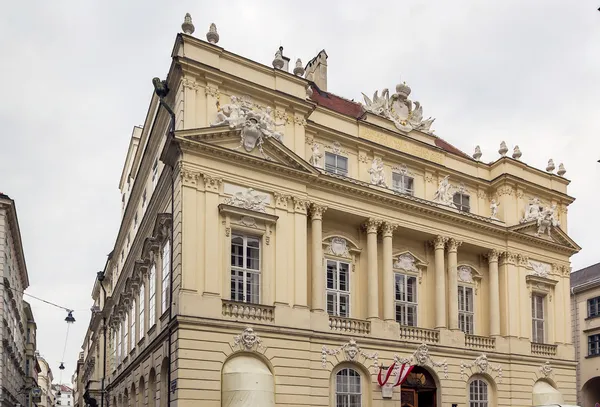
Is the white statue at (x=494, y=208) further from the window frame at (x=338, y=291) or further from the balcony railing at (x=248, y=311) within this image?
the balcony railing at (x=248, y=311)

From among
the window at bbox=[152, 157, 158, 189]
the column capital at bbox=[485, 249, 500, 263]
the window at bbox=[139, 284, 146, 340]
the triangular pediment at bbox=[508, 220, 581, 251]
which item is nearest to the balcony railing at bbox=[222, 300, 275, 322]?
the window at bbox=[152, 157, 158, 189]

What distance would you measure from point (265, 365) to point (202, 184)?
6.90 m

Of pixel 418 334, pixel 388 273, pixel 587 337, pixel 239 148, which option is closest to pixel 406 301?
pixel 418 334

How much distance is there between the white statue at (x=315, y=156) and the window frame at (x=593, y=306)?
28913 millimetres

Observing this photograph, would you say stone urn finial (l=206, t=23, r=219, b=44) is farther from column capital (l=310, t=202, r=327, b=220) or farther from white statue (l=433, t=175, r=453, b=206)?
white statue (l=433, t=175, r=453, b=206)

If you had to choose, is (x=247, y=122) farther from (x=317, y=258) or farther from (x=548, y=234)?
(x=548, y=234)

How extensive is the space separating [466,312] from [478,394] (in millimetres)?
3824

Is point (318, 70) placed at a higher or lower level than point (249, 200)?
higher

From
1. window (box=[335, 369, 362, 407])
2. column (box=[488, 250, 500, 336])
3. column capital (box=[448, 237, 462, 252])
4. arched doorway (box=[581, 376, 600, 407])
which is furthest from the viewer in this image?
arched doorway (box=[581, 376, 600, 407])

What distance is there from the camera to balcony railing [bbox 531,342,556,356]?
35175 millimetres

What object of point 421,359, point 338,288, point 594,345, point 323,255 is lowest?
point 421,359

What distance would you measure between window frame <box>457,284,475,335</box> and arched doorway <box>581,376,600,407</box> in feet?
66.7

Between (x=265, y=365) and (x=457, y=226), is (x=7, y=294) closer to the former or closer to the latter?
(x=265, y=365)

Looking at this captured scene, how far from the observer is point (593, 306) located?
164 feet
